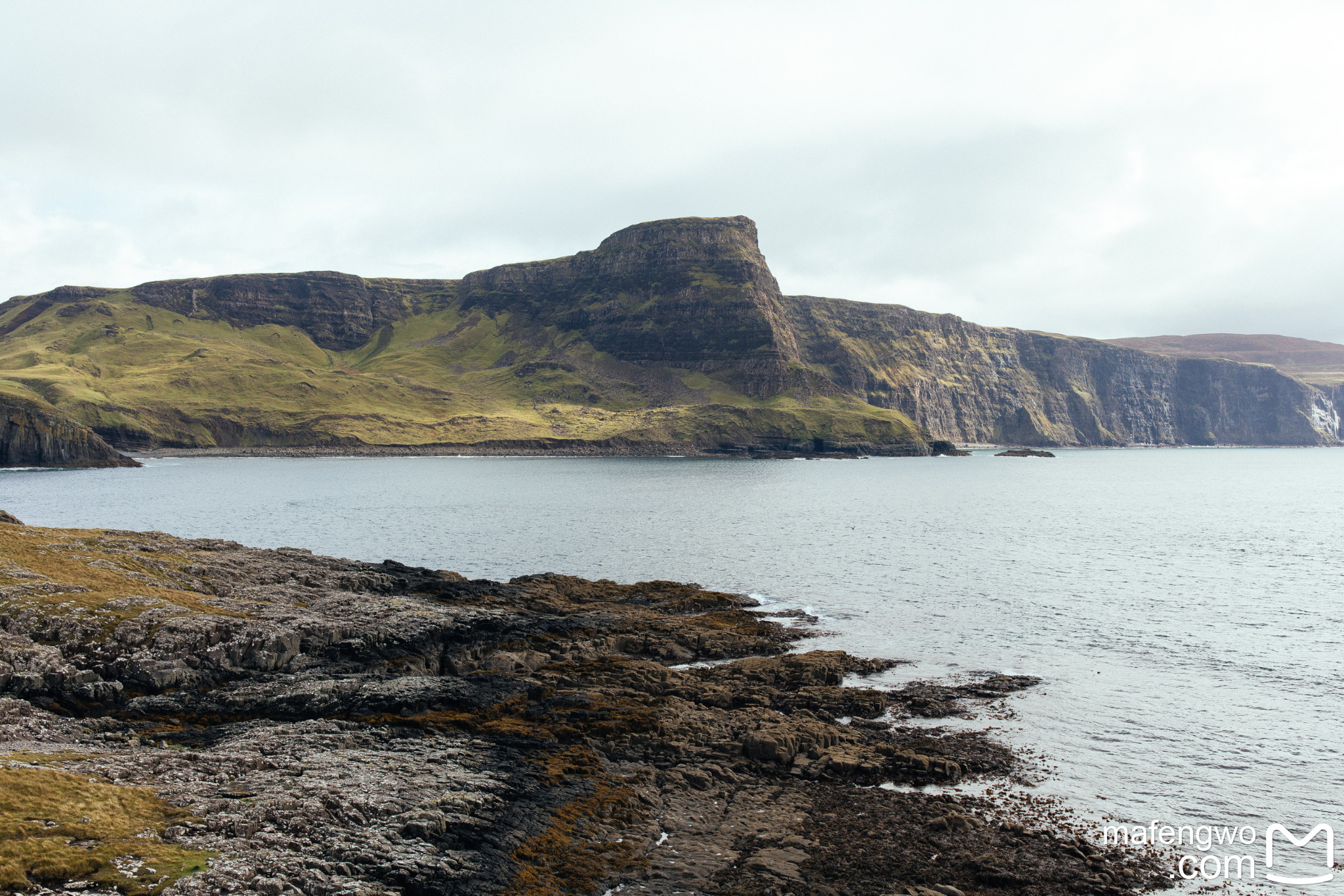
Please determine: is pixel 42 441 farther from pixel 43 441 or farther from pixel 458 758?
pixel 458 758

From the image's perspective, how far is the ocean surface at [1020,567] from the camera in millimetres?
25938

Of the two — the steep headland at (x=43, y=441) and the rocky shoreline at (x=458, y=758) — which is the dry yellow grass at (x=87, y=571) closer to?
A: the rocky shoreline at (x=458, y=758)

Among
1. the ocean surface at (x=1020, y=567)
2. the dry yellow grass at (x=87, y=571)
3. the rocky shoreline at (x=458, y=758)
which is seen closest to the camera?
the rocky shoreline at (x=458, y=758)

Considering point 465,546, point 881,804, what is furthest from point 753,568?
point 881,804

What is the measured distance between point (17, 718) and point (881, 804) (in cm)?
2491

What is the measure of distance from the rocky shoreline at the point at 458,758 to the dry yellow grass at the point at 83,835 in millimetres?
58

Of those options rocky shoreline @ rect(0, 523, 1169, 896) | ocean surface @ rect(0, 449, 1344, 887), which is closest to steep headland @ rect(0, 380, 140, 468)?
ocean surface @ rect(0, 449, 1344, 887)

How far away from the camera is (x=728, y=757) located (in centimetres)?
2409

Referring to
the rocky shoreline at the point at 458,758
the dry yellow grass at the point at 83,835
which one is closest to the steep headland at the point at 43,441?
the rocky shoreline at the point at 458,758

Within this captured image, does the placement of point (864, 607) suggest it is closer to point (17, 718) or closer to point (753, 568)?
point (753, 568)

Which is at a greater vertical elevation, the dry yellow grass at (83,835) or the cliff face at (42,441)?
the cliff face at (42,441)

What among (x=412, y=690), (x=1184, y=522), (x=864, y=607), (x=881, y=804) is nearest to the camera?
(x=881, y=804)

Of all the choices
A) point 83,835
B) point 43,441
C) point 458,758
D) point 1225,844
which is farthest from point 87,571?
point 43,441

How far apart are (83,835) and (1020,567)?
6201cm
